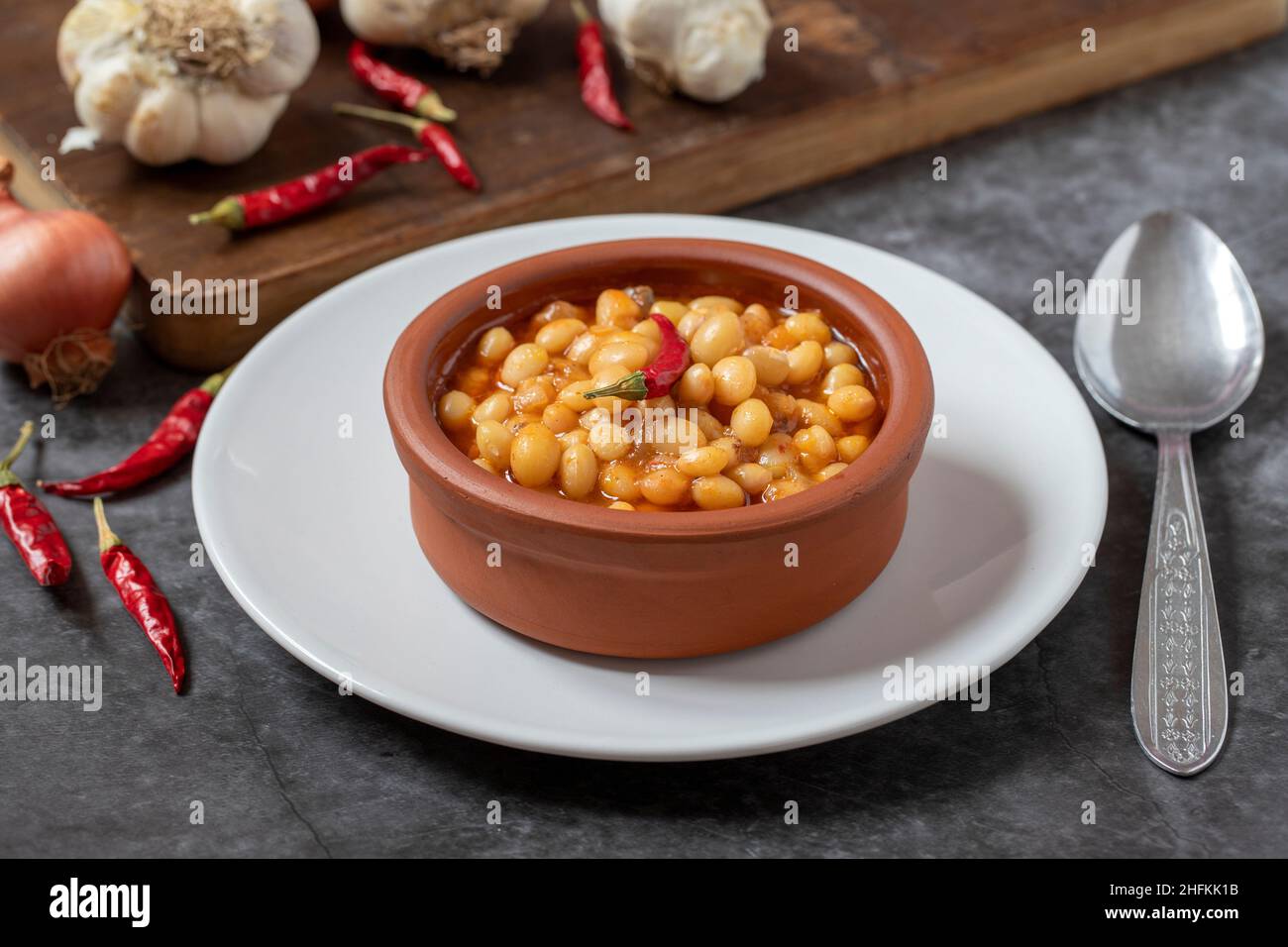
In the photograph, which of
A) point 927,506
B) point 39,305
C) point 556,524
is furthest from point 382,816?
point 39,305

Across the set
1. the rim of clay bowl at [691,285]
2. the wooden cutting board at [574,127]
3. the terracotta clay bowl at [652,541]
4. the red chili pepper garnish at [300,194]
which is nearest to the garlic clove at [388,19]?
the wooden cutting board at [574,127]

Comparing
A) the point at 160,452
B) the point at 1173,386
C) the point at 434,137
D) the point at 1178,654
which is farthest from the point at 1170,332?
the point at 160,452

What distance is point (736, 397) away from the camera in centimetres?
212

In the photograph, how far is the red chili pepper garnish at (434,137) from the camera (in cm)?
318

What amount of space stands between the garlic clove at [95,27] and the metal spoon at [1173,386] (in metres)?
2.15

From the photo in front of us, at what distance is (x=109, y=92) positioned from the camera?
9.98 ft

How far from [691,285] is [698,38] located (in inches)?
43.0

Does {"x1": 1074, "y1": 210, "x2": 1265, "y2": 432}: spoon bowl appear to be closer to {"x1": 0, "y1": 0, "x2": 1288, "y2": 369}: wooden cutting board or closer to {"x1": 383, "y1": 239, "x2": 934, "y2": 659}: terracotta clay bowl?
{"x1": 383, "y1": 239, "x2": 934, "y2": 659}: terracotta clay bowl

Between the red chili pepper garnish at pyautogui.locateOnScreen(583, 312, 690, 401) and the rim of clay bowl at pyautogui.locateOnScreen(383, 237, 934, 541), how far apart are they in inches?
7.3

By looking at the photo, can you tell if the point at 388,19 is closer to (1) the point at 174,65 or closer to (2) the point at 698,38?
(1) the point at 174,65

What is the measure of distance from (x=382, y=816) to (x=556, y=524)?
1.60 feet

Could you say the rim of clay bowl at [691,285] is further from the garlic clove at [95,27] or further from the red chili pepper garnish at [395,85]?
the garlic clove at [95,27]

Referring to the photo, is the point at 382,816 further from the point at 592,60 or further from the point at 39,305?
the point at 592,60

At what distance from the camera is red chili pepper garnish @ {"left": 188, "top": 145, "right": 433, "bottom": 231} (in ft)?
9.71
